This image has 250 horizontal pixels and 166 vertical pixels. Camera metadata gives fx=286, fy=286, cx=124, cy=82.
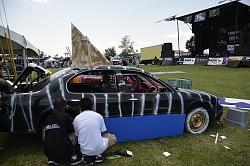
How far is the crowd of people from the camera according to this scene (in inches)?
168

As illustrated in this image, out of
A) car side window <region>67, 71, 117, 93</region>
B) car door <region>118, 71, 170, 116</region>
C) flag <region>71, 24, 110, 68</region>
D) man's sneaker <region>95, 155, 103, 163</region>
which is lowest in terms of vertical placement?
man's sneaker <region>95, 155, 103, 163</region>

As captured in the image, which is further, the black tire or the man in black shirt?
the black tire

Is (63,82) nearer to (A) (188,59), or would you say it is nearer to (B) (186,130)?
(B) (186,130)

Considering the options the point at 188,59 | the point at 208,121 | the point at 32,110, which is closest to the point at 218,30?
the point at 188,59

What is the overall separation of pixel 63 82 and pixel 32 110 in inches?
28.4

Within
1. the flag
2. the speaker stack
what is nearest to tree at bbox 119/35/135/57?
the speaker stack

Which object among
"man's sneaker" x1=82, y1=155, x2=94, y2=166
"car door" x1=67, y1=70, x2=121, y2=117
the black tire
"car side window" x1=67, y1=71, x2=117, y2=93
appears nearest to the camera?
"man's sneaker" x1=82, y1=155, x2=94, y2=166

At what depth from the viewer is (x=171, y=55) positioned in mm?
42188

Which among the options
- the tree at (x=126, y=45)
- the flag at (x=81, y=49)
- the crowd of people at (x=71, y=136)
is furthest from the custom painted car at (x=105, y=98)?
the tree at (x=126, y=45)

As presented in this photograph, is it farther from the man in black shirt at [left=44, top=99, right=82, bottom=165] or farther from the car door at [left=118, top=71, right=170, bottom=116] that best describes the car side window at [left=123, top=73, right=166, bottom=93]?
the man in black shirt at [left=44, top=99, right=82, bottom=165]

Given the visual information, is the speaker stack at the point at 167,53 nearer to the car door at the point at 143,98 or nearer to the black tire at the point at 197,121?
the black tire at the point at 197,121

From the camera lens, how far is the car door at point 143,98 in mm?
5398

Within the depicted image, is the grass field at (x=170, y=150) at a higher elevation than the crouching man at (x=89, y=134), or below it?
below

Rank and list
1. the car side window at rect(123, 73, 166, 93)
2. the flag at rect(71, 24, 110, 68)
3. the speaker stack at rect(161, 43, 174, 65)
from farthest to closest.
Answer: the speaker stack at rect(161, 43, 174, 65) < the flag at rect(71, 24, 110, 68) < the car side window at rect(123, 73, 166, 93)
